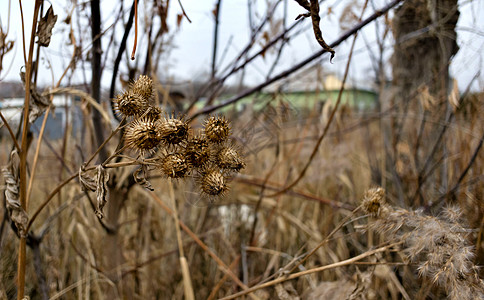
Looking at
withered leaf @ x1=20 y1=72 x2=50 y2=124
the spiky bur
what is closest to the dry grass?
the spiky bur

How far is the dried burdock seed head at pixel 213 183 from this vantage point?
670mm

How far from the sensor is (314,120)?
9.35ft

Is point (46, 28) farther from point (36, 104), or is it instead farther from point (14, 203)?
point (14, 203)

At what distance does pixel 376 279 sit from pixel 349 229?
1.35 ft

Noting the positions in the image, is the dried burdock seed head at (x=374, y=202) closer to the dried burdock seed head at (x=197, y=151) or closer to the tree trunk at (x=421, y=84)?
the dried burdock seed head at (x=197, y=151)

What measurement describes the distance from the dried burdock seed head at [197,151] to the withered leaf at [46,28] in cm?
40

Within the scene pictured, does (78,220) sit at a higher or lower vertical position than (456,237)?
lower

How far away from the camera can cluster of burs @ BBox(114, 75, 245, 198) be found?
2.09 feet

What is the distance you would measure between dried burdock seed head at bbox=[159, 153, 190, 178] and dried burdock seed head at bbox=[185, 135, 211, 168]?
0.05ft

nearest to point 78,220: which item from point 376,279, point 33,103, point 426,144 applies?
point 33,103

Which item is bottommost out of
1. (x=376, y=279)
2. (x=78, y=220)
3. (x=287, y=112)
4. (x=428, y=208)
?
(x=376, y=279)

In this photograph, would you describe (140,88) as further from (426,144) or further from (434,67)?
(434,67)

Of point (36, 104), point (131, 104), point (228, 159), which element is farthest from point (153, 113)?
point (36, 104)

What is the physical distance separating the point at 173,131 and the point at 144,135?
0.15ft
